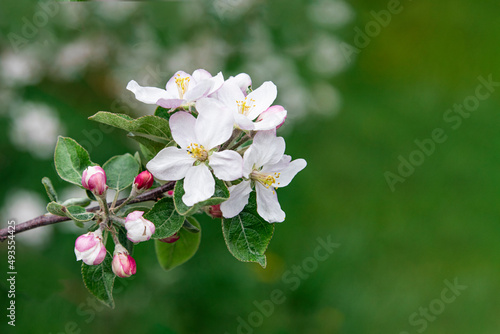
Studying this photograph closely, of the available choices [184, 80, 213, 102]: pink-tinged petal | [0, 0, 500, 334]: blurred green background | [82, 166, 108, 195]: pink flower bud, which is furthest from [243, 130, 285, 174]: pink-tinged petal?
[0, 0, 500, 334]: blurred green background

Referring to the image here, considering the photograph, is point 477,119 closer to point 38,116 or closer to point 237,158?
point 38,116

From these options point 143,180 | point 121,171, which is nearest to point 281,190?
point 121,171

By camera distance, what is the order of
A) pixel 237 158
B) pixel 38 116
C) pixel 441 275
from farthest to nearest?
pixel 441 275, pixel 38 116, pixel 237 158

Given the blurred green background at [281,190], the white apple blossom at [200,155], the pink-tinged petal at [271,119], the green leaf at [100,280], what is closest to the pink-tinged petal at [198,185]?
the white apple blossom at [200,155]

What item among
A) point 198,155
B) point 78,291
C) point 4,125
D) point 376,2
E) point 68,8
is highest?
point 198,155

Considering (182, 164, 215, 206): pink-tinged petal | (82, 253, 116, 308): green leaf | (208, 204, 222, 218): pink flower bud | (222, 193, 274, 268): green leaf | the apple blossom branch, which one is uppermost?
(182, 164, 215, 206): pink-tinged petal

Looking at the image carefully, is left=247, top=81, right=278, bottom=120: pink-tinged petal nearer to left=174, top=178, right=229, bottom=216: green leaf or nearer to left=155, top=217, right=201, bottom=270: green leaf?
left=174, top=178, right=229, bottom=216: green leaf

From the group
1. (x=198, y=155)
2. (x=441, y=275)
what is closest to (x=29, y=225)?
(x=198, y=155)
